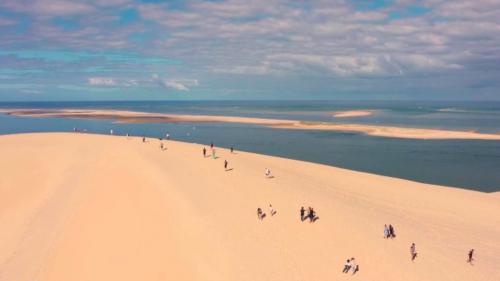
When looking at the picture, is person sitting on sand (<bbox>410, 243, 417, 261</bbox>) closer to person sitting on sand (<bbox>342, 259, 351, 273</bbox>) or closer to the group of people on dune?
the group of people on dune

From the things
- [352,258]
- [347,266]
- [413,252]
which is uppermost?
[413,252]

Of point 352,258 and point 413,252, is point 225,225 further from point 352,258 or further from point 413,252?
point 413,252

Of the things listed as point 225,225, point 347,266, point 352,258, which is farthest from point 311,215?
point 347,266

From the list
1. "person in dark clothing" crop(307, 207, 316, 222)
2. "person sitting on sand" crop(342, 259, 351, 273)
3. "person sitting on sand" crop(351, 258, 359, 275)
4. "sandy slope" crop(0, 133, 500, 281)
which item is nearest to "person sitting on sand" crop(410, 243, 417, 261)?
"sandy slope" crop(0, 133, 500, 281)

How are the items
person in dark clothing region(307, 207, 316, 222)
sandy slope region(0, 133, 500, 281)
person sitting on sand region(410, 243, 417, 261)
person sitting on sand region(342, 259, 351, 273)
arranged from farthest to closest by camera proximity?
person in dark clothing region(307, 207, 316, 222), person sitting on sand region(410, 243, 417, 261), sandy slope region(0, 133, 500, 281), person sitting on sand region(342, 259, 351, 273)

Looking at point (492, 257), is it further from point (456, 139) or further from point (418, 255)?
point (456, 139)

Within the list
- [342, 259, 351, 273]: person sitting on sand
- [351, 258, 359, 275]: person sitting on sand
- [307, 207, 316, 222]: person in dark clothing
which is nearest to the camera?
[351, 258, 359, 275]: person sitting on sand

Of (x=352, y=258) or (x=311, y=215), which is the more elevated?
(x=311, y=215)

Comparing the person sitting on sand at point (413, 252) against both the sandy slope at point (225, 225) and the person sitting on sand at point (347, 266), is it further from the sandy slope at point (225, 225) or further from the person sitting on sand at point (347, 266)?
the person sitting on sand at point (347, 266)

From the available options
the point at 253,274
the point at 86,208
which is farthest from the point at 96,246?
the point at 253,274
